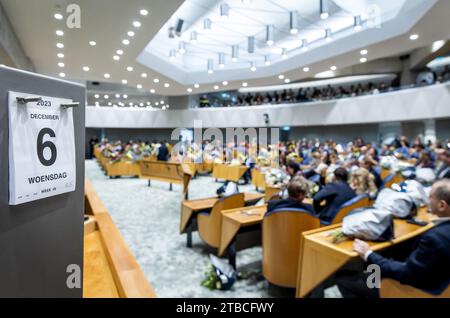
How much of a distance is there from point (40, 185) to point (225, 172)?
1052 cm

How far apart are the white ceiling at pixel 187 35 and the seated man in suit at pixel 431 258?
19.6 feet

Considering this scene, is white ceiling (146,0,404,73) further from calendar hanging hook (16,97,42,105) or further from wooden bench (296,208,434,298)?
calendar hanging hook (16,97,42,105)

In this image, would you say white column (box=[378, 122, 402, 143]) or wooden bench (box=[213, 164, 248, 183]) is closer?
wooden bench (box=[213, 164, 248, 183])

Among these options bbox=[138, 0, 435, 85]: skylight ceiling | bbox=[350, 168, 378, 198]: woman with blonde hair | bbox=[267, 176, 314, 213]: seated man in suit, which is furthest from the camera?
bbox=[138, 0, 435, 85]: skylight ceiling

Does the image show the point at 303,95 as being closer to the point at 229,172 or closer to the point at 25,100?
the point at 229,172

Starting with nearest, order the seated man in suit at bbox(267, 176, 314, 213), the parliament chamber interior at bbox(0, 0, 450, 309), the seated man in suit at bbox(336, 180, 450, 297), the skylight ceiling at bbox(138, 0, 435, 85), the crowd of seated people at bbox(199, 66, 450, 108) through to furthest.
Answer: the parliament chamber interior at bbox(0, 0, 450, 309) → the seated man in suit at bbox(336, 180, 450, 297) → the seated man in suit at bbox(267, 176, 314, 213) → the skylight ceiling at bbox(138, 0, 435, 85) → the crowd of seated people at bbox(199, 66, 450, 108)

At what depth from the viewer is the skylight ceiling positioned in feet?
31.0

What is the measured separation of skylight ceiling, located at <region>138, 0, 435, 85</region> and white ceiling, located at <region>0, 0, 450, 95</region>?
4cm

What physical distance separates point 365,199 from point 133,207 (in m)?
5.52

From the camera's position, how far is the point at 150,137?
26156 mm

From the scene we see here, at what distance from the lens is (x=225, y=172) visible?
36.9ft

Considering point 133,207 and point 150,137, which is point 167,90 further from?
point 133,207

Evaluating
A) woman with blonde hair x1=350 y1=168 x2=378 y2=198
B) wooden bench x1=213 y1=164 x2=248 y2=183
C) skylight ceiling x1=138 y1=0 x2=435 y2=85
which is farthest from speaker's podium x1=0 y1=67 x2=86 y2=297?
wooden bench x1=213 y1=164 x2=248 y2=183

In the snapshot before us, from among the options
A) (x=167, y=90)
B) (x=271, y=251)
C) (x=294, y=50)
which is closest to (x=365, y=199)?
(x=271, y=251)
